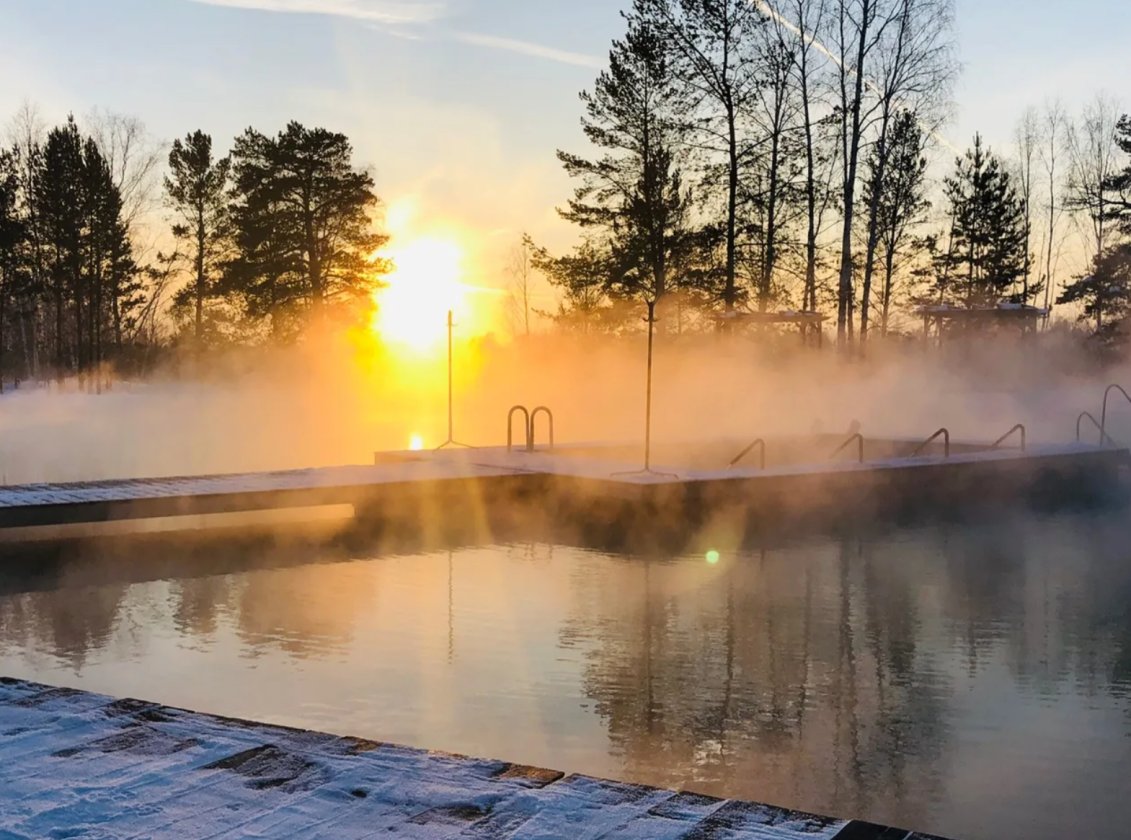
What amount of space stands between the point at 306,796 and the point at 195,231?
88.7 feet

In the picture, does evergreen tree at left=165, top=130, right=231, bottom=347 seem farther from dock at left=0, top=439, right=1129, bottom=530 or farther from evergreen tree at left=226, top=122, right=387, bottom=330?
dock at left=0, top=439, right=1129, bottom=530

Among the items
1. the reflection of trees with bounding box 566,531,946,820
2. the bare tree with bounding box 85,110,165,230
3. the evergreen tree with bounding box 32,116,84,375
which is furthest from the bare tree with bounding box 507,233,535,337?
the reflection of trees with bounding box 566,531,946,820

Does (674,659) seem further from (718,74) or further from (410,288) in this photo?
(410,288)

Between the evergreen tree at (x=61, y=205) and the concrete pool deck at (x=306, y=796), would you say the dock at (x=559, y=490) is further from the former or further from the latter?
the evergreen tree at (x=61, y=205)

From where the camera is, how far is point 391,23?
42.1ft

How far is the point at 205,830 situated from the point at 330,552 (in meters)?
5.54

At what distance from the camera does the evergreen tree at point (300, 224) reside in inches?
1002

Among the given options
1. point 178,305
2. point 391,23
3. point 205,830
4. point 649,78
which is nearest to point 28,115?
point 178,305

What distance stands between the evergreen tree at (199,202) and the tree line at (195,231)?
1.1 inches

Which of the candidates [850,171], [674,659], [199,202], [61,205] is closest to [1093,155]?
[850,171]

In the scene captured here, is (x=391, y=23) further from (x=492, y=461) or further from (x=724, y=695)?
(x=724, y=695)

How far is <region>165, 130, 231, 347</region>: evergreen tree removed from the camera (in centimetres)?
2755

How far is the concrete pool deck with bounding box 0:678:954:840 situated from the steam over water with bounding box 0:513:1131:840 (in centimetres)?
97

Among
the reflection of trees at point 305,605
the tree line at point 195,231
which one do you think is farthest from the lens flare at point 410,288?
the reflection of trees at point 305,605
